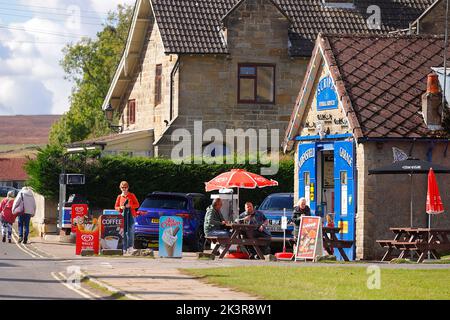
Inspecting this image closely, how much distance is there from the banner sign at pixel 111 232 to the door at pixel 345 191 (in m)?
5.58

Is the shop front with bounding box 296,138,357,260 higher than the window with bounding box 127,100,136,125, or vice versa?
the window with bounding box 127,100,136,125

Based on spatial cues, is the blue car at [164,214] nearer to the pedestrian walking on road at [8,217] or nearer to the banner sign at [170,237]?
the banner sign at [170,237]

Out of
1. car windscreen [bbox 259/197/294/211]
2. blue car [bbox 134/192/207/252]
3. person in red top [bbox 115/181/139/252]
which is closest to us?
person in red top [bbox 115/181/139/252]

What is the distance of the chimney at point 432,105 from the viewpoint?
1224 inches

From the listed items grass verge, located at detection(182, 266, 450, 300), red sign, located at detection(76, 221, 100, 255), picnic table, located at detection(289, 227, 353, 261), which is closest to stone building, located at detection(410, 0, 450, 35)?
picnic table, located at detection(289, 227, 353, 261)

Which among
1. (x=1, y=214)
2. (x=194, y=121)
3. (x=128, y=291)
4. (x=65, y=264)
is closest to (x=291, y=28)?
(x=194, y=121)

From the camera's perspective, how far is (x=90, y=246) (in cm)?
3056

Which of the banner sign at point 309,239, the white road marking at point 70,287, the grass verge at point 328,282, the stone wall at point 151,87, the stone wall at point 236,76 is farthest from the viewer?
the stone wall at point 151,87

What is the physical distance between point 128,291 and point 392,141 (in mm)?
13237

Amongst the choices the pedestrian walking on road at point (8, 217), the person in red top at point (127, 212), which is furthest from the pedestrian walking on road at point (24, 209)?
the person in red top at point (127, 212)

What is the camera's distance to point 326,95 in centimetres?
3341

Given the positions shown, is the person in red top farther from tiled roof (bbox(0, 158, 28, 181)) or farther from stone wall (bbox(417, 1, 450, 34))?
tiled roof (bbox(0, 158, 28, 181))

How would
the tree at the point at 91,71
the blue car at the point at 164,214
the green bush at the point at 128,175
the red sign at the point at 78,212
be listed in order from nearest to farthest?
1. the blue car at the point at 164,214
2. the red sign at the point at 78,212
3. the green bush at the point at 128,175
4. the tree at the point at 91,71

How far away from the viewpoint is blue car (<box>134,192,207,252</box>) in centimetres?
3497
